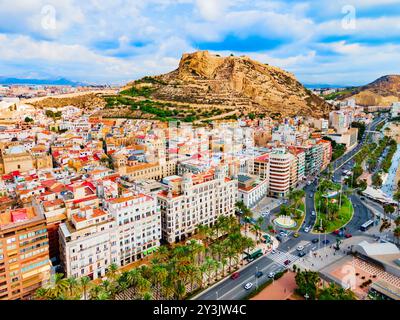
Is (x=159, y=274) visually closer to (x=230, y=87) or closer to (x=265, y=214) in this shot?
(x=265, y=214)

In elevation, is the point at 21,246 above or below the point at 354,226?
above

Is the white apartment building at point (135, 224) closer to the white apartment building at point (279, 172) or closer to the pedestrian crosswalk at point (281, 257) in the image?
the pedestrian crosswalk at point (281, 257)

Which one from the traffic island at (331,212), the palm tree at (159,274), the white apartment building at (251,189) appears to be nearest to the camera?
the palm tree at (159,274)

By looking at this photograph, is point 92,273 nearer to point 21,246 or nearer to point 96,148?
point 21,246

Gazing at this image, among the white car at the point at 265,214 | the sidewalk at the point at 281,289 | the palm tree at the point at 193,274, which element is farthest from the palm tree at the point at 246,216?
the palm tree at the point at 193,274
